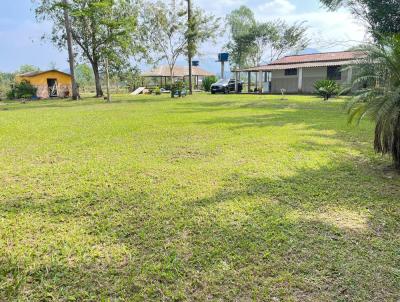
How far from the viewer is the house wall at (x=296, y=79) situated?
26922 millimetres

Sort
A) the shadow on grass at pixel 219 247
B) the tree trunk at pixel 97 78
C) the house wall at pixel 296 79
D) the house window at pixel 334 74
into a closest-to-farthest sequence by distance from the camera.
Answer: the shadow on grass at pixel 219 247
the house window at pixel 334 74
the tree trunk at pixel 97 78
the house wall at pixel 296 79

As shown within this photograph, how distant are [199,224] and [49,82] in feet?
101

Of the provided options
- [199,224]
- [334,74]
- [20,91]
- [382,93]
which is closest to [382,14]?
[334,74]

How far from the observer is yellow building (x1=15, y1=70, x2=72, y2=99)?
92.9 feet

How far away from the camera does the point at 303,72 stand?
27.9 metres

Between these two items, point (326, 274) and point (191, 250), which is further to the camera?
point (191, 250)

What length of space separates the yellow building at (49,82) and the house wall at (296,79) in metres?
19.5

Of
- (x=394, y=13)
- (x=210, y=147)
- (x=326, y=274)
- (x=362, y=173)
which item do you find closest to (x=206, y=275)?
(x=326, y=274)

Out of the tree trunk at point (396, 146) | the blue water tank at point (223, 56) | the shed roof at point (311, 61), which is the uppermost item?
the blue water tank at point (223, 56)

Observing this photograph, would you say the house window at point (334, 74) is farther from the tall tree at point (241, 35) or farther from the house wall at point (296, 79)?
the tall tree at point (241, 35)

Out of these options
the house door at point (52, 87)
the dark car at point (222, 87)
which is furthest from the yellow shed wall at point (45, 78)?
the dark car at point (222, 87)

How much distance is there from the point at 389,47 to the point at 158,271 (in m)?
4.41

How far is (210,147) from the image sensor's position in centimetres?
650

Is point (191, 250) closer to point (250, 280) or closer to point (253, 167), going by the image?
point (250, 280)
